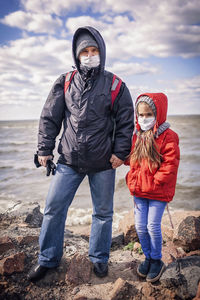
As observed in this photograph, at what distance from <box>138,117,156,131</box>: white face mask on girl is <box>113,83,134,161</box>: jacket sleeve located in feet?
0.52

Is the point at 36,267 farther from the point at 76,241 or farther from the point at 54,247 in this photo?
the point at 76,241

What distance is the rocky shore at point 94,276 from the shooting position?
225cm

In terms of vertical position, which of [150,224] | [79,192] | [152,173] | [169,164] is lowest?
[79,192]

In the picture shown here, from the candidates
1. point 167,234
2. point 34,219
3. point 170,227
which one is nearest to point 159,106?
point 167,234

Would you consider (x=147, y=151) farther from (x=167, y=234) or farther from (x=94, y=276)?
(x=167, y=234)

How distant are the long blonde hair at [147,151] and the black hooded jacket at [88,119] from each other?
0.35ft

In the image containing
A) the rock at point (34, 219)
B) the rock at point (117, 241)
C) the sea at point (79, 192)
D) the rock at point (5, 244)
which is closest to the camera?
the rock at point (5, 244)

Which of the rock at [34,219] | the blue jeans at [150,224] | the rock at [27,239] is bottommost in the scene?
the rock at [34,219]

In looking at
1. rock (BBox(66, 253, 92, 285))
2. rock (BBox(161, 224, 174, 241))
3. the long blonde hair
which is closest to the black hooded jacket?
the long blonde hair

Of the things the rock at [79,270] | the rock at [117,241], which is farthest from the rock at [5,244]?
the rock at [117,241]

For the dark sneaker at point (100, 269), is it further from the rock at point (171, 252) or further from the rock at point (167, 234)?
the rock at point (167, 234)

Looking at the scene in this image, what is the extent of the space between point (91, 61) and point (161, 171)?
150cm

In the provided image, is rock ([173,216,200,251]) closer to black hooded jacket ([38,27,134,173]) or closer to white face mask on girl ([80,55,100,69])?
black hooded jacket ([38,27,134,173])

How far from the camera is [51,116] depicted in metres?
2.56
